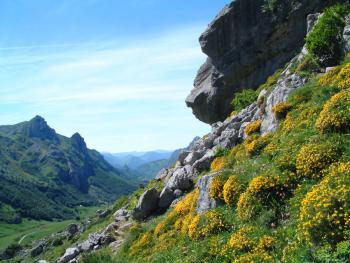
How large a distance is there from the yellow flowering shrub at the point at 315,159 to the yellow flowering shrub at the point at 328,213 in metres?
3.00

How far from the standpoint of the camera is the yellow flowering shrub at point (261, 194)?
1695 centimetres

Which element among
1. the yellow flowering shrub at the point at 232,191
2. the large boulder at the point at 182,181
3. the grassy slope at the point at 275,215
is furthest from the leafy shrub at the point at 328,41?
the yellow flowering shrub at the point at 232,191

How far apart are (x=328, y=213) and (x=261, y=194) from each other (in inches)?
211

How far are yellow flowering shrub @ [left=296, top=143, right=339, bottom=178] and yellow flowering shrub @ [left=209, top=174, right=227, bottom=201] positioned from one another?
15.8 ft

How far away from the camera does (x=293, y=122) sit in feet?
76.3

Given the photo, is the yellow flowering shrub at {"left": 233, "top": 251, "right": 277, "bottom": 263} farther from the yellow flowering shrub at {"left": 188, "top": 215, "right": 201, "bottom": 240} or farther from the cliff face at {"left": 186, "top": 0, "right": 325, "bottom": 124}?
the cliff face at {"left": 186, "top": 0, "right": 325, "bottom": 124}

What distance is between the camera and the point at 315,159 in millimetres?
16344

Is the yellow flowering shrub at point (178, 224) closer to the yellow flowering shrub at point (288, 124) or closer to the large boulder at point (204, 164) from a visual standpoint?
the yellow flowering shrub at point (288, 124)

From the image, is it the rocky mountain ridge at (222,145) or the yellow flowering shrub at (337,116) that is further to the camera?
the rocky mountain ridge at (222,145)

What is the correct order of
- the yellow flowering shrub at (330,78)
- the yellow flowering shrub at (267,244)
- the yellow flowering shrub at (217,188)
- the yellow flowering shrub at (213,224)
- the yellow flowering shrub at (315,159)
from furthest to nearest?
the yellow flowering shrub at (330,78) → the yellow flowering shrub at (217,188) → the yellow flowering shrub at (213,224) → the yellow flowering shrub at (315,159) → the yellow flowering shrub at (267,244)

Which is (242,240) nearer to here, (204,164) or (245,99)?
(204,164)

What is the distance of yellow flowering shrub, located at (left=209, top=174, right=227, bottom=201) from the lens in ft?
68.3

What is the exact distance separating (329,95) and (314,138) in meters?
5.61

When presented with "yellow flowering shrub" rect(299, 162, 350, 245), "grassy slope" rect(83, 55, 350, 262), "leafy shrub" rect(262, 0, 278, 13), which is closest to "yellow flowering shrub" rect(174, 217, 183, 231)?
"grassy slope" rect(83, 55, 350, 262)
